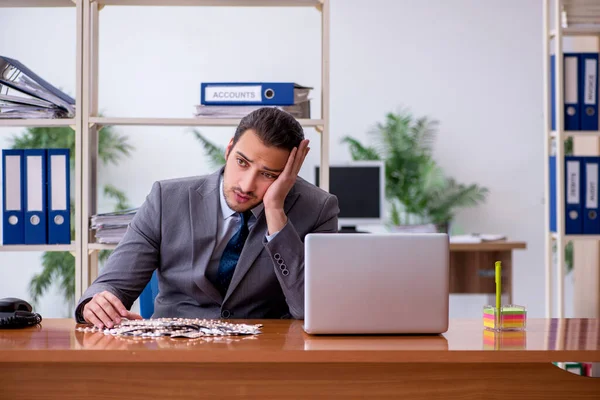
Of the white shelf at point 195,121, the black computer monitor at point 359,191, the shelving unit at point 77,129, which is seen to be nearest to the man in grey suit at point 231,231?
the white shelf at point 195,121

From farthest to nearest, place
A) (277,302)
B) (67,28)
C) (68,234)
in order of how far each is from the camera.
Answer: (67,28) → (68,234) → (277,302)

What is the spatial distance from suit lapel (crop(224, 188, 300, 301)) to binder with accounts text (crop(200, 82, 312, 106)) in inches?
30.7

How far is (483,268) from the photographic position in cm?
482

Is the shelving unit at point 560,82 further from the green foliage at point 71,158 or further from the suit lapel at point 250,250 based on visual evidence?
the green foliage at point 71,158

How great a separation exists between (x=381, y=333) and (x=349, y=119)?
4.96 meters

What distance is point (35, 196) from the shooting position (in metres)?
2.90

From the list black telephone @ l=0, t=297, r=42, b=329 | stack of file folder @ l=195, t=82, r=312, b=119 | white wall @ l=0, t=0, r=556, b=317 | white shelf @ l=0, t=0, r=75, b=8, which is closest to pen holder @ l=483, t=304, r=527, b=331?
black telephone @ l=0, t=297, r=42, b=329

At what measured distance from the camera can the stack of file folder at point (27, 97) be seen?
285 centimetres

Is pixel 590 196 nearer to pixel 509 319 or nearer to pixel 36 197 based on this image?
pixel 509 319

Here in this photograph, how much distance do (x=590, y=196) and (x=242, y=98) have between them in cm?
166

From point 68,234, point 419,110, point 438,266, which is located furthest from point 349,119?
point 438,266

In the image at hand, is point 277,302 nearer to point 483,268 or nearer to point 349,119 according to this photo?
point 483,268

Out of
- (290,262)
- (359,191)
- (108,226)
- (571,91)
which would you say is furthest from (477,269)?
(290,262)

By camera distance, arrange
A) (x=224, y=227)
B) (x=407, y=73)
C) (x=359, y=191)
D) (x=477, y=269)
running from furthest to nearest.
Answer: (x=407, y=73), (x=359, y=191), (x=477, y=269), (x=224, y=227)
